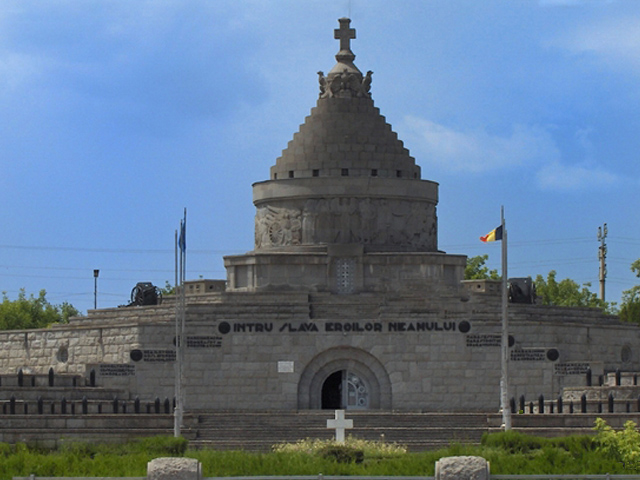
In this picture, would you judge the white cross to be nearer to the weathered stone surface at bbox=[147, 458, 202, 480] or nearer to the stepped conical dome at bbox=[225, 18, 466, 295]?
the stepped conical dome at bbox=[225, 18, 466, 295]

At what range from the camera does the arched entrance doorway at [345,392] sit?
155 feet

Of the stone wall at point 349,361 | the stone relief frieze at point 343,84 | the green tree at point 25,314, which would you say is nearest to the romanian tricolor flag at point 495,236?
the stone wall at point 349,361

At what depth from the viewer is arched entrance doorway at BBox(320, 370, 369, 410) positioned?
4722cm

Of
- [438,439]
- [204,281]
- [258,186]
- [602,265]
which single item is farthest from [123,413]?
[602,265]

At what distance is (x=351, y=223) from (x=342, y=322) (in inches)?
331

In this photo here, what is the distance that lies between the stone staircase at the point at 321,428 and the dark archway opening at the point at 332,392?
109 inches

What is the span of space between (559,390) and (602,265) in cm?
3761

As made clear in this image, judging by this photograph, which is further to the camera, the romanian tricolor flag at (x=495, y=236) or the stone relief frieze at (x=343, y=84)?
the stone relief frieze at (x=343, y=84)

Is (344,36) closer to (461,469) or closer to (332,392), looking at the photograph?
(332,392)

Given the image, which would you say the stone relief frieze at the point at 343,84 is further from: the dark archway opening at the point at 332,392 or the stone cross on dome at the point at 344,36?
the dark archway opening at the point at 332,392

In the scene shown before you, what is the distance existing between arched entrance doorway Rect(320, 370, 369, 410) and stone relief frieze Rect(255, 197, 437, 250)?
27.5 feet

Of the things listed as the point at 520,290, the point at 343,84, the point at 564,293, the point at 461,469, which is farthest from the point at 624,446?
the point at 564,293

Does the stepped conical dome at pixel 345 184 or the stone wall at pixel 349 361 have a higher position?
the stepped conical dome at pixel 345 184

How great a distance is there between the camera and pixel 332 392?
47625mm
